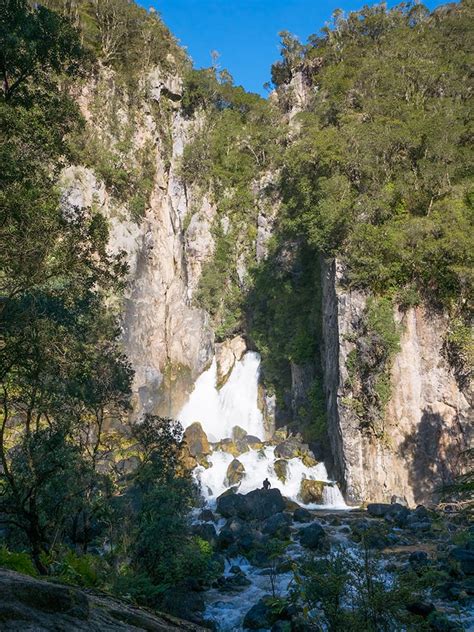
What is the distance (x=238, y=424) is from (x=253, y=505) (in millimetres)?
11643

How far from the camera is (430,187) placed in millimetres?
21375

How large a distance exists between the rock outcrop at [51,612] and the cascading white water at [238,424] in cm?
1820

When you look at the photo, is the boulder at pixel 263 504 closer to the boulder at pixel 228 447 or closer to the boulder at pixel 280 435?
the boulder at pixel 228 447

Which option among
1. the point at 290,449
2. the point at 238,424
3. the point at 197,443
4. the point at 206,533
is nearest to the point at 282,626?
the point at 206,533

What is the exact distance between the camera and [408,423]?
1912 centimetres

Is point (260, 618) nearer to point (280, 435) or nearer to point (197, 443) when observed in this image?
point (197, 443)

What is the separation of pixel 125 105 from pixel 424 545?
34948 millimetres

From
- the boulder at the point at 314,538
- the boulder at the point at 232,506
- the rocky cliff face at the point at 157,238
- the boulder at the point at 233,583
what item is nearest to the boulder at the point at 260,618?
the boulder at the point at 233,583

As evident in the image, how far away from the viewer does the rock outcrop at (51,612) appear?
2422 millimetres

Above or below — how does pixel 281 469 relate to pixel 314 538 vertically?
above

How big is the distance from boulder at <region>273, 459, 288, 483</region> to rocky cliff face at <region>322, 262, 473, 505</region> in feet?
7.77

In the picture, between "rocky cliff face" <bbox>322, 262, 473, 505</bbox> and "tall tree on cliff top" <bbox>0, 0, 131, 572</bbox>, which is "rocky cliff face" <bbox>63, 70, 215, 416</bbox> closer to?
"rocky cliff face" <bbox>322, 262, 473, 505</bbox>

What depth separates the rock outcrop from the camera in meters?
2.42

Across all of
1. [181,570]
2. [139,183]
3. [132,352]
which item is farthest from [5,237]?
[139,183]
